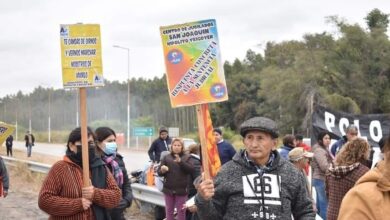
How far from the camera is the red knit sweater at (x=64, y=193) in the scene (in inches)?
189

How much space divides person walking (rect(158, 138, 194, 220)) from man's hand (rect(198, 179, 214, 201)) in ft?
17.2

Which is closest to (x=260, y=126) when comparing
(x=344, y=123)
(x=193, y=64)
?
(x=193, y=64)

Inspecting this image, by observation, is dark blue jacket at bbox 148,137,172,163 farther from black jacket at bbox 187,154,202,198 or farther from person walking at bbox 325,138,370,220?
person walking at bbox 325,138,370,220

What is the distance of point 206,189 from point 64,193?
1576 millimetres

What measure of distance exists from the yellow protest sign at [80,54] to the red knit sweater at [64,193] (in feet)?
2.30

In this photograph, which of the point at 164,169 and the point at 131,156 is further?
the point at 131,156

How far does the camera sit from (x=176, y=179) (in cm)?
905

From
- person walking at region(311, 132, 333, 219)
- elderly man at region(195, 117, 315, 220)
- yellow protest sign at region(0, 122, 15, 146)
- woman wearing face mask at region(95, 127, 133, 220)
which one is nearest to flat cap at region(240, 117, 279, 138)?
elderly man at region(195, 117, 315, 220)

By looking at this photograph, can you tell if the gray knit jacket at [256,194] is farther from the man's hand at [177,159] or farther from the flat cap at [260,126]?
the man's hand at [177,159]

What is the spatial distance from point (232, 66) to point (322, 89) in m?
38.1

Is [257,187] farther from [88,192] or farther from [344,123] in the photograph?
[344,123]

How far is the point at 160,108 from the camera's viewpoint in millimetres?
101250

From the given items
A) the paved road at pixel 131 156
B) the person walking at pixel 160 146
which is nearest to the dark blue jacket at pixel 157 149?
the person walking at pixel 160 146

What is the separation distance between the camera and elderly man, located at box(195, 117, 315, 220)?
→ 379cm
